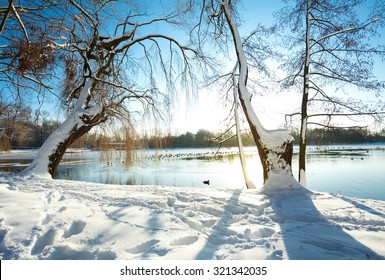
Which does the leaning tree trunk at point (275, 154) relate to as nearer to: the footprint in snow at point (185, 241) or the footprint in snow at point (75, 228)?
the footprint in snow at point (185, 241)

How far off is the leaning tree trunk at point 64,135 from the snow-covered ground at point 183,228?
2.75 metres

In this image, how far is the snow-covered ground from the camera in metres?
1.62

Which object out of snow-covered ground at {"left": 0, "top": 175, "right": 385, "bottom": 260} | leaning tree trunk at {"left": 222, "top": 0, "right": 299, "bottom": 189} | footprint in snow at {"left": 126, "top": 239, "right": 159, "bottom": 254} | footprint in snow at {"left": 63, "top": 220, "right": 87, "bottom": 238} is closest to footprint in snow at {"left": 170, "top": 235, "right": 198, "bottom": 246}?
snow-covered ground at {"left": 0, "top": 175, "right": 385, "bottom": 260}

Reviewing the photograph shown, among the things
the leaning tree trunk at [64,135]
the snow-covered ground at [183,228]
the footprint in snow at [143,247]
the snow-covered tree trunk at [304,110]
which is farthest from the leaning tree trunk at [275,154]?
the leaning tree trunk at [64,135]

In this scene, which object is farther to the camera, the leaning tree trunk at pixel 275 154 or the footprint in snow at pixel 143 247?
the leaning tree trunk at pixel 275 154

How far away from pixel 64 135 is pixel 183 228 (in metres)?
5.05

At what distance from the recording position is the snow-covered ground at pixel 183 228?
1616mm

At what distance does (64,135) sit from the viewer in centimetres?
580

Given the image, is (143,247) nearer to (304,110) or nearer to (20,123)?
(304,110)

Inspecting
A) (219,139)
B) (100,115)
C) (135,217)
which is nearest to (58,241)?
(135,217)

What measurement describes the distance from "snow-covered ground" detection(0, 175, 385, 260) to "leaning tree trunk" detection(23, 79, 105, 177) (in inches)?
108

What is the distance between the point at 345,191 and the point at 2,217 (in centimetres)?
1162

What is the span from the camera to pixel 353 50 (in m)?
5.75
